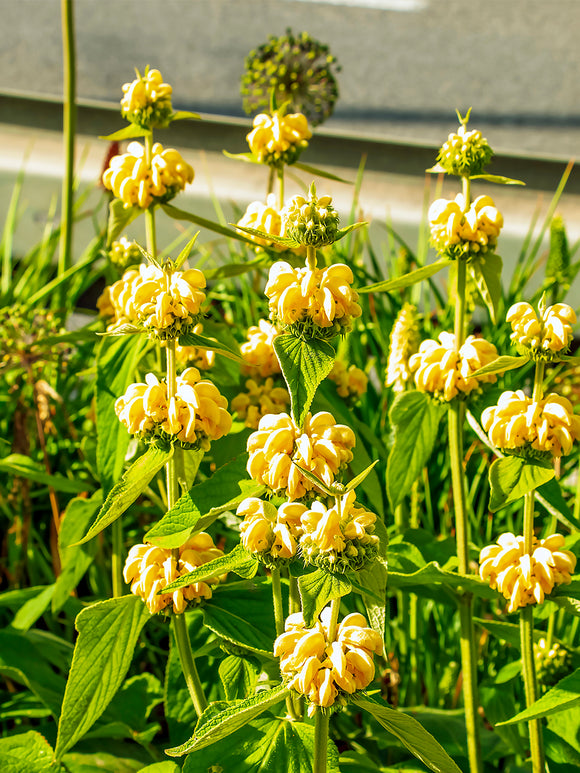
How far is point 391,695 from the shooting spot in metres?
1.44

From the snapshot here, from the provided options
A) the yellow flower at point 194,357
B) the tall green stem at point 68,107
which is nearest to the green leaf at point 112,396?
the yellow flower at point 194,357

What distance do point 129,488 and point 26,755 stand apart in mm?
446

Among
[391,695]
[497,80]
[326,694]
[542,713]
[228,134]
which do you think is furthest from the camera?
[497,80]

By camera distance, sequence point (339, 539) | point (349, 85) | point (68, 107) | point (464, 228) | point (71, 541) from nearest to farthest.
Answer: point (339, 539), point (464, 228), point (71, 541), point (68, 107), point (349, 85)

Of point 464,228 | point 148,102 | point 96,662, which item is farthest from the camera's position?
point 148,102

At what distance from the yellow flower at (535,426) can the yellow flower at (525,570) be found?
4.6 inches

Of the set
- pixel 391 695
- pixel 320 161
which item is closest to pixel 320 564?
pixel 391 695

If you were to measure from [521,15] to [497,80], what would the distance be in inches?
15.7

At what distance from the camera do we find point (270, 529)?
70 cm

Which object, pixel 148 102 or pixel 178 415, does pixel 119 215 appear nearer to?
pixel 148 102

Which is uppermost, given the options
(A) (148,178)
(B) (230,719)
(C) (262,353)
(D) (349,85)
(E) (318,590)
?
(D) (349,85)

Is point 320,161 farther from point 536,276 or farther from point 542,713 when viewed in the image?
point 542,713

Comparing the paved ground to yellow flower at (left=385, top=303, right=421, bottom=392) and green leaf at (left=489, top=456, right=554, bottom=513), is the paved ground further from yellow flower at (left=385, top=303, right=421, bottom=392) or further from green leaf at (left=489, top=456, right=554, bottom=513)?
green leaf at (left=489, top=456, right=554, bottom=513)

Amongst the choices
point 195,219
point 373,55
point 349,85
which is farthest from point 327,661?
point 373,55
